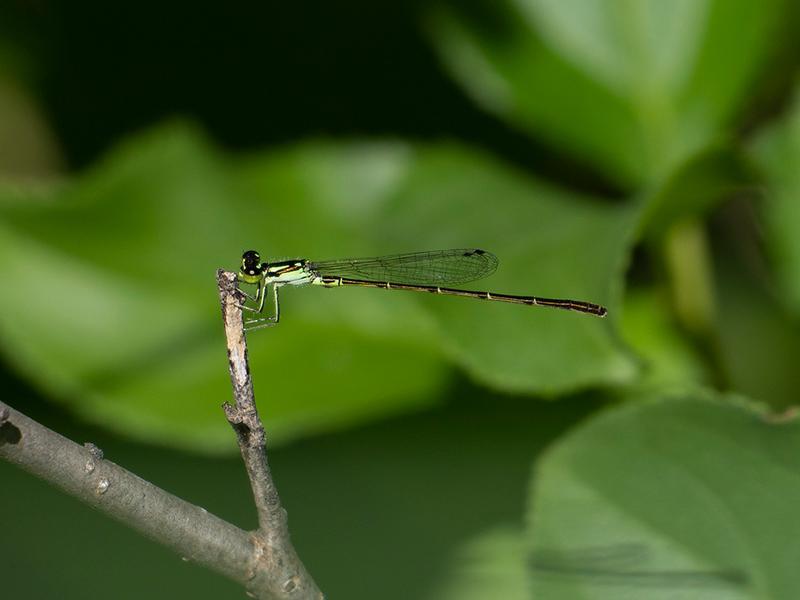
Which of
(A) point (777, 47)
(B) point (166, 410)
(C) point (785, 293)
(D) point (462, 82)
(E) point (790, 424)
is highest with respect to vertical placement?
(A) point (777, 47)

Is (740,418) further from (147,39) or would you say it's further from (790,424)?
(147,39)

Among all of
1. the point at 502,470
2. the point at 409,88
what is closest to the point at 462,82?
the point at 409,88

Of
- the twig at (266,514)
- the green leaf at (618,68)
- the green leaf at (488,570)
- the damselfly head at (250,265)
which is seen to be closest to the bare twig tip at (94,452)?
the twig at (266,514)

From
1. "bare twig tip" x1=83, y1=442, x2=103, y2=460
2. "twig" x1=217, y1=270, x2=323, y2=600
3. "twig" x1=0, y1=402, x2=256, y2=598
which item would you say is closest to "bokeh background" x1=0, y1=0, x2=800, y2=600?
"twig" x1=217, y1=270, x2=323, y2=600

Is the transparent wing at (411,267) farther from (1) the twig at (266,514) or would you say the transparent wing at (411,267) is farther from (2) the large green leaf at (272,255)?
(1) the twig at (266,514)

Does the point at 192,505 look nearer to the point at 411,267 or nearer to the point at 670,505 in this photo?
the point at 670,505

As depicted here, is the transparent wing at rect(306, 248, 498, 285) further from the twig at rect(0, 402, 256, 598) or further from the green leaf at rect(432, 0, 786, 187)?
the twig at rect(0, 402, 256, 598)

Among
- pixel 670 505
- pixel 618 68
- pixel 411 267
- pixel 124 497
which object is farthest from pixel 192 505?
pixel 618 68
